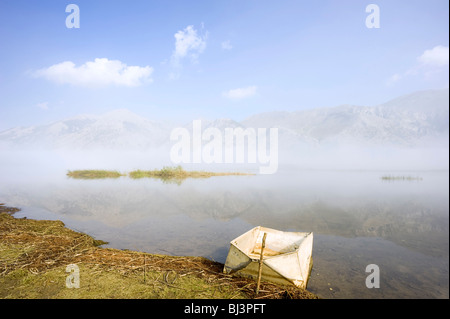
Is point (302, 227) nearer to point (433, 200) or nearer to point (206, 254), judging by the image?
point (206, 254)

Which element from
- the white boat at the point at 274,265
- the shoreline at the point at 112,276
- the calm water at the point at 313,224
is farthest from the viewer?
the calm water at the point at 313,224

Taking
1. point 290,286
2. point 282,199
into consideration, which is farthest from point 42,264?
point 282,199

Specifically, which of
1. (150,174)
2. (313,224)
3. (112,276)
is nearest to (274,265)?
(112,276)

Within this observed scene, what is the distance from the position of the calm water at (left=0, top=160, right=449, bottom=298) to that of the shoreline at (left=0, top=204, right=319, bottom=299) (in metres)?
1.89

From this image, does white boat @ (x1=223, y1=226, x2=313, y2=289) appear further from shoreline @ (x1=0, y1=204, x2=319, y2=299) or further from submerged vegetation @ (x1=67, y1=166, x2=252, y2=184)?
submerged vegetation @ (x1=67, y1=166, x2=252, y2=184)

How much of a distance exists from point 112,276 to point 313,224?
11.7 m

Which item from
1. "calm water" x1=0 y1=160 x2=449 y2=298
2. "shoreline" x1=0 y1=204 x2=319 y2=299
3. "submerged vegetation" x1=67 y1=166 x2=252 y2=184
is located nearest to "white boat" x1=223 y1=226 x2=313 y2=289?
"shoreline" x1=0 y1=204 x2=319 y2=299

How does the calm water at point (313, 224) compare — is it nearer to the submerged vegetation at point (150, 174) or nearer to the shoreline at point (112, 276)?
the shoreline at point (112, 276)

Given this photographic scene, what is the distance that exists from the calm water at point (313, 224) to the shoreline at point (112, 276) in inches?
74.3

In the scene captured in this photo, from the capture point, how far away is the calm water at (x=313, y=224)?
8.35m

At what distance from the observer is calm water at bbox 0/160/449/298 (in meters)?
8.35

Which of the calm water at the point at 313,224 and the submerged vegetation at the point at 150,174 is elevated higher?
the submerged vegetation at the point at 150,174

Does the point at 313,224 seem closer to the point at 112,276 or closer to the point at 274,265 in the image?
the point at 274,265

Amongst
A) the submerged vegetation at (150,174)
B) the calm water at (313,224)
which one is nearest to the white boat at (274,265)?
the calm water at (313,224)
